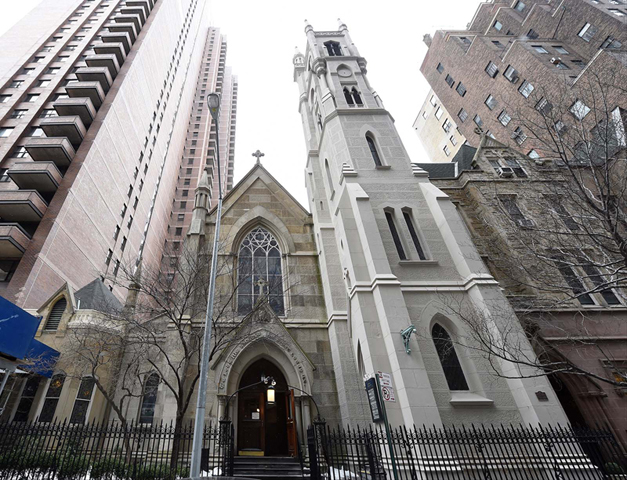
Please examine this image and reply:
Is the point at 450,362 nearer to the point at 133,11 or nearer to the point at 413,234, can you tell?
the point at 413,234

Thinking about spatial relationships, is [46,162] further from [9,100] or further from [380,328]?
[380,328]

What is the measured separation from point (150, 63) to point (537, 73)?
46.1 meters

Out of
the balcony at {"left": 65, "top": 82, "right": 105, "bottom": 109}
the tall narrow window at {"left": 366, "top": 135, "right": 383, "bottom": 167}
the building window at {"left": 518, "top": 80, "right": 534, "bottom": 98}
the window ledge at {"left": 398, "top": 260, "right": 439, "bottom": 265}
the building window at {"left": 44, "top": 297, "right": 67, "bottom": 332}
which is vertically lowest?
the window ledge at {"left": 398, "top": 260, "right": 439, "bottom": 265}

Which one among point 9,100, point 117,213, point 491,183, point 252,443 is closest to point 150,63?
point 9,100

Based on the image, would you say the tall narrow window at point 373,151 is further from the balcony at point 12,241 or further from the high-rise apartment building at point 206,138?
the high-rise apartment building at point 206,138

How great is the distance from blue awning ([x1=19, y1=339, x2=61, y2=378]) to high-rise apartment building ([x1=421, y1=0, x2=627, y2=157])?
28.0m

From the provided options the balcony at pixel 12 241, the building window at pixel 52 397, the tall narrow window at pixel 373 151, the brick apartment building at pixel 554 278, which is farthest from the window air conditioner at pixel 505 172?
the balcony at pixel 12 241

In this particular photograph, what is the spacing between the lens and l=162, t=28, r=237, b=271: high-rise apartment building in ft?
184

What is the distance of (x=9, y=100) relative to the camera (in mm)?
31625

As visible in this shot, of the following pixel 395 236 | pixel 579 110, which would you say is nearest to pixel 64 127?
pixel 395 236

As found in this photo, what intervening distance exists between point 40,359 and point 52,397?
7.26 feet

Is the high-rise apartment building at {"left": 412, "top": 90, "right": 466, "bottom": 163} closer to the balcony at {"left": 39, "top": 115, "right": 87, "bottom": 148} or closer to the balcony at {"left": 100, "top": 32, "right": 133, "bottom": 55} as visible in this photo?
the balcony at {"left": 100, "top": 32, "right": 133, "bottom": 55}

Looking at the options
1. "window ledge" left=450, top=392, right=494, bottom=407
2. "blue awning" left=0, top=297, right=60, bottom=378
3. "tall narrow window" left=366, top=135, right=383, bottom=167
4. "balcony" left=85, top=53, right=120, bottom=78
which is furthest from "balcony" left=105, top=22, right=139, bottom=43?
"window ledge" left=450, top=392, right=494, bottom=407

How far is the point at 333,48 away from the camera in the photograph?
2541cm
